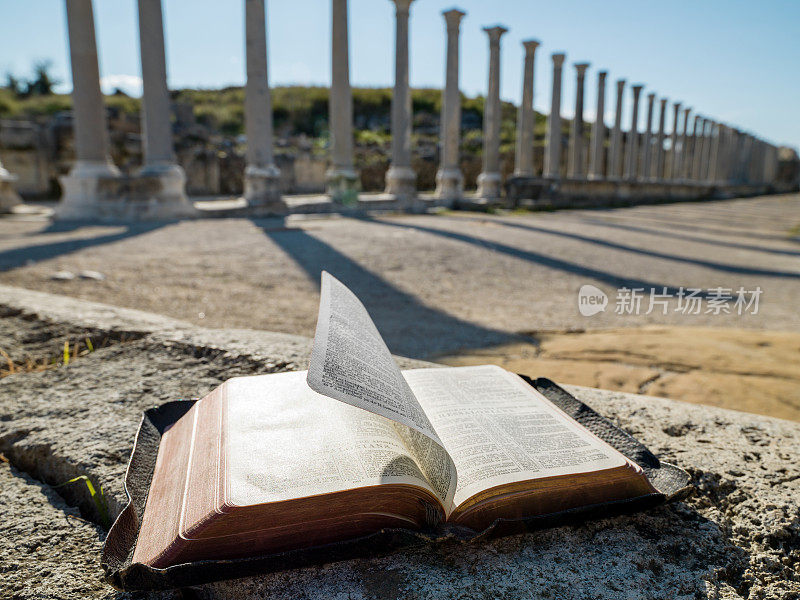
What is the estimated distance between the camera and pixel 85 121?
10.9 meters

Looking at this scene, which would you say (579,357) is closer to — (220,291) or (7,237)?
(220,291)

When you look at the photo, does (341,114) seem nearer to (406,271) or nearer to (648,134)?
(406,271)

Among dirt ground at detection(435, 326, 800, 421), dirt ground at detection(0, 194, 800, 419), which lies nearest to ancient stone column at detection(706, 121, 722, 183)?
dirt ground at detection(0, 194, 800, 419)

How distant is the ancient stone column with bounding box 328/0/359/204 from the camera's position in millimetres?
14359

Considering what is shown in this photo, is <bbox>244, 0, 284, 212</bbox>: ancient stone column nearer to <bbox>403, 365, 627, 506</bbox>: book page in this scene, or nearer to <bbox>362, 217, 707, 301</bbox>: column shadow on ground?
<bbox>362, 217, 707, 301</bbox>: column shadow on ground

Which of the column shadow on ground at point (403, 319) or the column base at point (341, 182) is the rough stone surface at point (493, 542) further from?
the column base at point (341, 182)

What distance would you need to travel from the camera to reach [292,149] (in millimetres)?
25594

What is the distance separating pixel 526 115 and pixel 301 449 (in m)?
21.6

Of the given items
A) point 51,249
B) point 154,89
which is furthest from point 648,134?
point 51,249

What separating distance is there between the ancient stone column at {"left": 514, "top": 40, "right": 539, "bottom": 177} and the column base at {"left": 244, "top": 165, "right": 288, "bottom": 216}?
1056 centimetres

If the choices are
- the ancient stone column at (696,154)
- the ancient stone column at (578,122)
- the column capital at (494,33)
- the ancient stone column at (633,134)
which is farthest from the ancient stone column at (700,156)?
the column capital at (494,33)

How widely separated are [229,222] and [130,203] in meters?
2.05

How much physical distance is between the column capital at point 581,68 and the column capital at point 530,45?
4.90 meters

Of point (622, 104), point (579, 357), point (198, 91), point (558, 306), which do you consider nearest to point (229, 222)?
point (558, 306)
